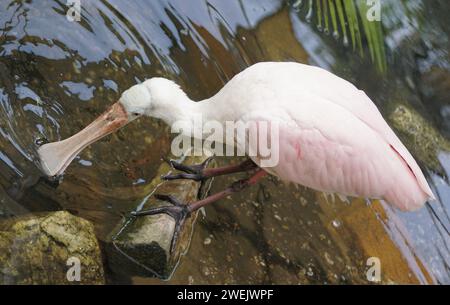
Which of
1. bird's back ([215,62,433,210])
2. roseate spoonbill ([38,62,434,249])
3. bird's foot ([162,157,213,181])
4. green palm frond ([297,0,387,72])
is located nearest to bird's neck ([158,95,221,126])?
roseate spoonbill ([38,62,434,249])

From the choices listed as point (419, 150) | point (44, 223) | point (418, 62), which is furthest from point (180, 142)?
point (418, 62)

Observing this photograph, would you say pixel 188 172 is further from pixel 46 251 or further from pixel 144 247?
pixel 46 251

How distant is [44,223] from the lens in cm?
392

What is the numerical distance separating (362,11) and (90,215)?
7.60 feet

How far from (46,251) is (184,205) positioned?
1.03m

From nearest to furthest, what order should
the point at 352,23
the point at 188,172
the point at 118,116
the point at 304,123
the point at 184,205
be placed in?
the point at 304,123 < the point at 118,116 < the point at 184,205 < the point at 188,172 < the point at 352,23

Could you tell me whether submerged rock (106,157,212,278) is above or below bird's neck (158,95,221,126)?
below

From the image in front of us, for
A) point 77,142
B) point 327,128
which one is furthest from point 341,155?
point 77,142

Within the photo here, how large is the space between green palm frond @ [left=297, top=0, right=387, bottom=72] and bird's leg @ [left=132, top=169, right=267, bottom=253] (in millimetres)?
1232

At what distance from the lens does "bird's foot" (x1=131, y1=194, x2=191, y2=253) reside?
14.5 feet

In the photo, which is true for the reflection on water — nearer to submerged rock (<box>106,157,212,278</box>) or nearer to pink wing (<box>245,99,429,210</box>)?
submerged rock (<box>106,157,212,278</box>)

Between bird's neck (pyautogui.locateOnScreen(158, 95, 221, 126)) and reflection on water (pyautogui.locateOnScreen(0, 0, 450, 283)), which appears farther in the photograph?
reflection on water (pyautogui.locateOnScreen(0, 0, 450, 283))

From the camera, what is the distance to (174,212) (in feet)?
14.8

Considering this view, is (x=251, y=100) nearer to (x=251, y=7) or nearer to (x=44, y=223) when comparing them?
(x=44, y=223)
